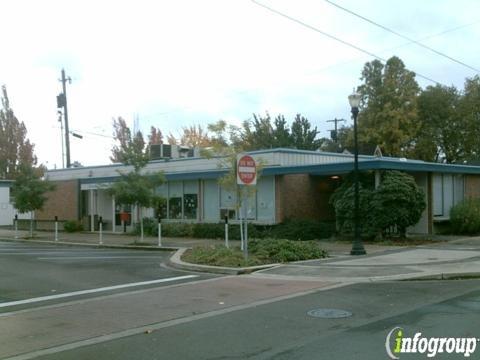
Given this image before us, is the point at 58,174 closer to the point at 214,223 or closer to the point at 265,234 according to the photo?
the point at 214,223

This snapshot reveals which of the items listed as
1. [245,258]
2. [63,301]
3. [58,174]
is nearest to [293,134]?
[58,174]

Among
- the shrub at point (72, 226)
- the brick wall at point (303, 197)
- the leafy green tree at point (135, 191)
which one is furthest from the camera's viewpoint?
the shrub at point (72, 226)

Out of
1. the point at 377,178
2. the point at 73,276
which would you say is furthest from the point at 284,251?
the point at 377,178

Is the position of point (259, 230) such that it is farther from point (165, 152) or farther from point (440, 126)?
point (440, 126)

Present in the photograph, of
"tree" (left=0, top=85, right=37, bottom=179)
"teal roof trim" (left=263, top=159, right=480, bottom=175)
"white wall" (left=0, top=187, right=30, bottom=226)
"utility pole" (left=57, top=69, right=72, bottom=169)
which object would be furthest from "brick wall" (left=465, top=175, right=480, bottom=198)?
"tree" (left=0, top=85, right=37, bottom=179)

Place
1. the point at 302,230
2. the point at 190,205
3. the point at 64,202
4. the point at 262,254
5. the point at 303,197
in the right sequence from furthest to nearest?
the point at 64,202 → the point at 190,205 → the point at 303,197 → the point at 302,230 → the point at 262,254

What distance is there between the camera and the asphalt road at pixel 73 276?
11.8m

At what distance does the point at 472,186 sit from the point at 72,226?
866 inches

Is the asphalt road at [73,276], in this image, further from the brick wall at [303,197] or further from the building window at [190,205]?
the building window at [190,205]

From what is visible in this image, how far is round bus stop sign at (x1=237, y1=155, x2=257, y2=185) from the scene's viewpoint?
15.8 m

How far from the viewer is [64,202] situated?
37.3 m

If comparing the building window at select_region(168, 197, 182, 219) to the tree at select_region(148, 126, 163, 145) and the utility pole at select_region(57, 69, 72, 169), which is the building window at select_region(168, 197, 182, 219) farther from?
the tree at select_region(148, 126, 163, 145)

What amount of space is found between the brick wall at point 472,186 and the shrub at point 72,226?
844 inches

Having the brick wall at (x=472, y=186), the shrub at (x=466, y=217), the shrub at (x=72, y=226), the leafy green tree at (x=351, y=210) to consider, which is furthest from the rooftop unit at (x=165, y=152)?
the shrub at (x=466, y=217)
